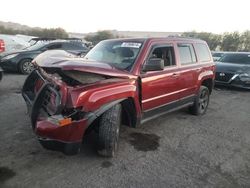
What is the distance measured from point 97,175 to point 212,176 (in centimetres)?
149

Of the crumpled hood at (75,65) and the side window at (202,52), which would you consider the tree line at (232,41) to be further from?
the crumpled hood at (75,65)

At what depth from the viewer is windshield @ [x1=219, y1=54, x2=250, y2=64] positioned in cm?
1109

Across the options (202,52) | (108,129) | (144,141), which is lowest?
(144,141)

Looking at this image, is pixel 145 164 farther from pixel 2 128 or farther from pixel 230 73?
pixel 230 73

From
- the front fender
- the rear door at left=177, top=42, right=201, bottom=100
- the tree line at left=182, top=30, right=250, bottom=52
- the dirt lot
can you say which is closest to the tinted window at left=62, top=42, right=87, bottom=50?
the dirt lot

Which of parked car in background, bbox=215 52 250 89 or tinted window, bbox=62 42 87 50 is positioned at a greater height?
tinted window, bbox=62 42 87 50

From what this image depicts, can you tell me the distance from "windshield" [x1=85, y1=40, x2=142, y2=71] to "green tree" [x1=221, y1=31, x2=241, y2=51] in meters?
36.4

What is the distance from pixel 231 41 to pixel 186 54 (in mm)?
35580

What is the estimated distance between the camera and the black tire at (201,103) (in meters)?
6.42

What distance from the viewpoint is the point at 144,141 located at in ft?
15.7

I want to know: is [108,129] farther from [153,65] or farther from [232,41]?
[232,41]

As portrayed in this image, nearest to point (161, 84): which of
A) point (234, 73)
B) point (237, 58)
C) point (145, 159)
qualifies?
point (145, 159)

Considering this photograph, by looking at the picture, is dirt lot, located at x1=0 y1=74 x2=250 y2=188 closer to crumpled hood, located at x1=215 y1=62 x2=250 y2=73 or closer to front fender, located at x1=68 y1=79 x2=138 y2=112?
front fender, located at x1=68 y1=79 x2=138 y2=112

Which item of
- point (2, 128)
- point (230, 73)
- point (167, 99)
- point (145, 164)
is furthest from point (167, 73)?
point (230, 73)
